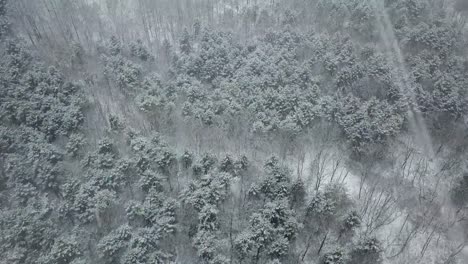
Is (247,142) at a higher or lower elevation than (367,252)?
higher

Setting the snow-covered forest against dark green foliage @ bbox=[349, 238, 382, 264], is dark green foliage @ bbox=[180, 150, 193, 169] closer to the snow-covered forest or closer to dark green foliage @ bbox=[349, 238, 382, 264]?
the snow-covered forest

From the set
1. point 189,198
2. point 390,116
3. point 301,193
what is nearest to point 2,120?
point 189,198

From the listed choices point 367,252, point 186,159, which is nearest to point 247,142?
point 186,159

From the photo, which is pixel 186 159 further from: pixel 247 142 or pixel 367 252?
pixel 367 252

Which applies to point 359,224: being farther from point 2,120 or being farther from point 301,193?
point 2,120

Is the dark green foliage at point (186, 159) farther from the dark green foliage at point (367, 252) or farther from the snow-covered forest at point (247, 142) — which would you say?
the dark green foliage at point (367, 252)

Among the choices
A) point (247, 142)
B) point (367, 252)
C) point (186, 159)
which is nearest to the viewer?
point (367, 252)

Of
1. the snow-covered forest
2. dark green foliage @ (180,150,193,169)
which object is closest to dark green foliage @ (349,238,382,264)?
the snow-covered forest

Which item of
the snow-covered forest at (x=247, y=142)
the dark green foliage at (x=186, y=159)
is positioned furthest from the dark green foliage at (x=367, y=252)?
the dark green foliage at (x=186, y=159)
